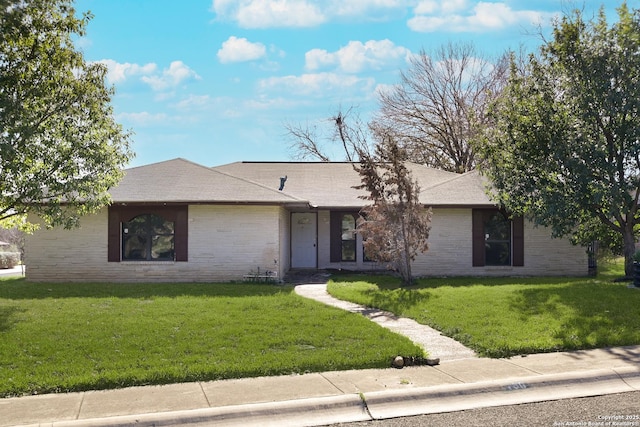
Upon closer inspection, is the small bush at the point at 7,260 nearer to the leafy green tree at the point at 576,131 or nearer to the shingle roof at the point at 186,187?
the shingle roof at the point at 186,187

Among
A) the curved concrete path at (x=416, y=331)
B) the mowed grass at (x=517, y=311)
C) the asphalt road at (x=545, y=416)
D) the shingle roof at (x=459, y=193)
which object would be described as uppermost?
the shingle roof at (x=459, y=193)

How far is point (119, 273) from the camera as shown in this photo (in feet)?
56.2

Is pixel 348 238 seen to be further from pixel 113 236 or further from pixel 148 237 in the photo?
pixel 113 236

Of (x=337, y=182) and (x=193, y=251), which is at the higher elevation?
(x=337, y=182)

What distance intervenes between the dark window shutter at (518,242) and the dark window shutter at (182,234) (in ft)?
34.6

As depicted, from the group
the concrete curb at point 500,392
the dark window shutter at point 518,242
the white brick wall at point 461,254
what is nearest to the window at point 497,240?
the dark window shutter at point 518,242

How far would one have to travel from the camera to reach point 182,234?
1709cm

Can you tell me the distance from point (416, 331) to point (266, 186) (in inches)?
439

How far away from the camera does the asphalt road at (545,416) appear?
5.58 meters

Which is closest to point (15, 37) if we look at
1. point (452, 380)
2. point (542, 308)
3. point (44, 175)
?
point (44, 175)

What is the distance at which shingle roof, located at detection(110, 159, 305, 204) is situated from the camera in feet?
55.2

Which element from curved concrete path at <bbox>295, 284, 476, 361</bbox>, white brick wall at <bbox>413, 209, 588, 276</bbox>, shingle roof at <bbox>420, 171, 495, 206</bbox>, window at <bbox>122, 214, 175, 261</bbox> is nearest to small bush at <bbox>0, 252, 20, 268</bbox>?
window at <bbox>122, 214, 175, 261</bbox>

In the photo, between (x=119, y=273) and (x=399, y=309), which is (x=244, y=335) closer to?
(x=399, y=309)

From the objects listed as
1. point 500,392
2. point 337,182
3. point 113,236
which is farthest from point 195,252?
point 500,392
